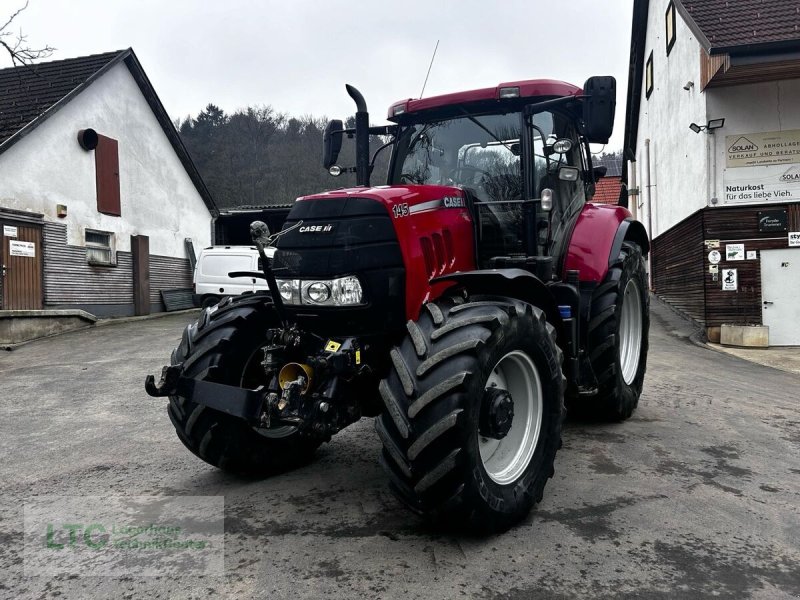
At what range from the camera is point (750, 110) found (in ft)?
33.6

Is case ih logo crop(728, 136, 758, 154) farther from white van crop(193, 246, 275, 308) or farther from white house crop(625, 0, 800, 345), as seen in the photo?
white van crop(193, 246, 275, 308)

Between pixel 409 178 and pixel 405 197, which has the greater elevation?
pixel 409 178

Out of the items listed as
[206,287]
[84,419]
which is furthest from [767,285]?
[206,287]

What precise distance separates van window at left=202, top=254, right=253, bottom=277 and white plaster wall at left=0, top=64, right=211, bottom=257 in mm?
2620

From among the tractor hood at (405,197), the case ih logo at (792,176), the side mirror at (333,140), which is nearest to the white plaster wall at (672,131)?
the case ih logo at (792,176)

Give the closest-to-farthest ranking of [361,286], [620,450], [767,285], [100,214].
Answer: [361,286] → [620,450] → [767,285] → [100,214]

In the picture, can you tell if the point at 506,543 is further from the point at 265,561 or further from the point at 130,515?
the point at 130,515

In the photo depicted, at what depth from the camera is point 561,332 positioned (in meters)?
4.00

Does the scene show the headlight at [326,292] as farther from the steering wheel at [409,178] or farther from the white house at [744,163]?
the white house at [744,163]

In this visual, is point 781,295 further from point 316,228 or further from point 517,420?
point 316,228

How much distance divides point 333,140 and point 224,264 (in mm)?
11416

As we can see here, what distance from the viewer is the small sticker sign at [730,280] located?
10539 millimetres

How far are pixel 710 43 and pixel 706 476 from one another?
7.59 metres

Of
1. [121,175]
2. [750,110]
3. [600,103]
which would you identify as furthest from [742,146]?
[121,175]
